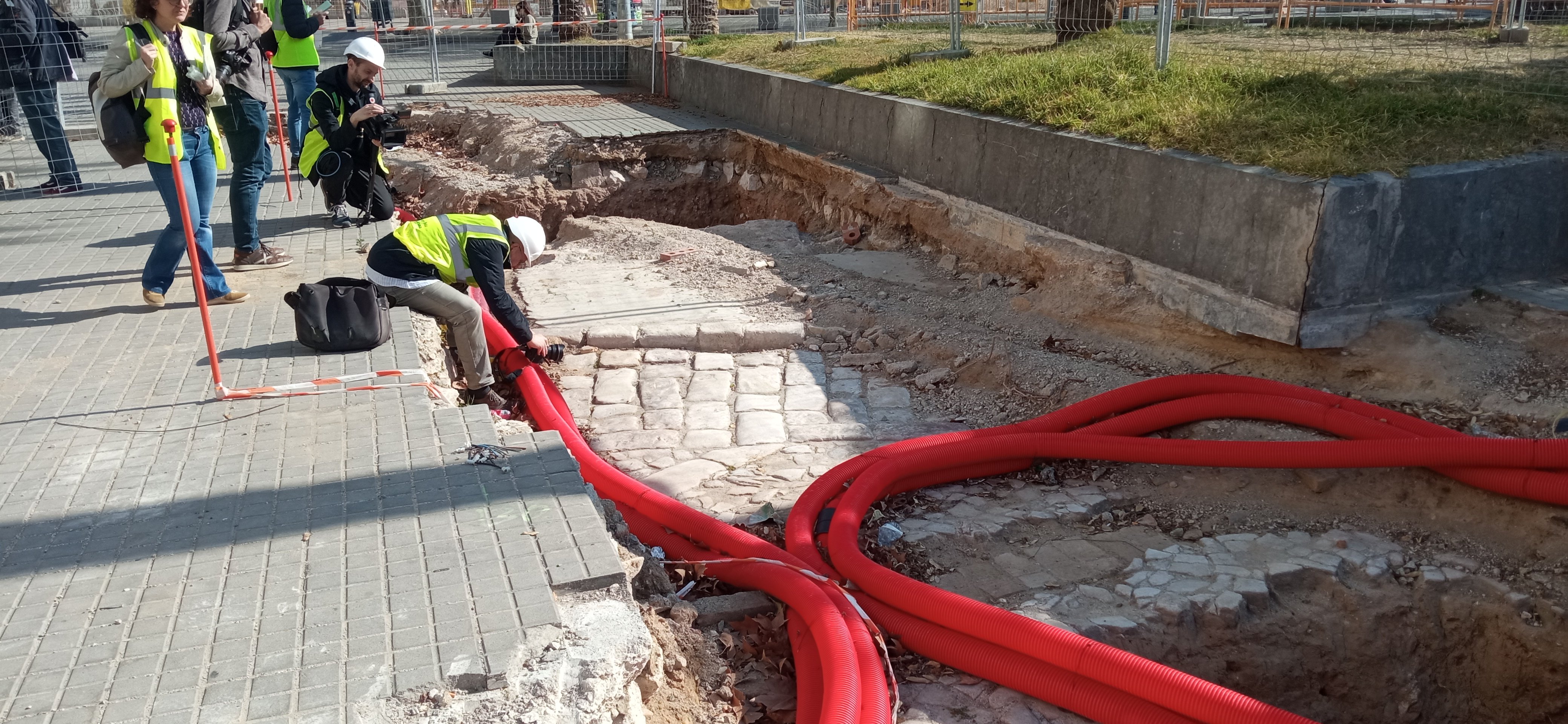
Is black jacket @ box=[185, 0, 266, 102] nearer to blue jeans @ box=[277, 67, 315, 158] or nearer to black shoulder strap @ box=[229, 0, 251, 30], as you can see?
black shoulder strap @ box=[229, 0, 251, 30]

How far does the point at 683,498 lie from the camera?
17.8ft

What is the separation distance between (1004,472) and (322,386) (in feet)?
10.8

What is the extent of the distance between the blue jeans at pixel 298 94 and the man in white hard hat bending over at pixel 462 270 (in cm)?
418

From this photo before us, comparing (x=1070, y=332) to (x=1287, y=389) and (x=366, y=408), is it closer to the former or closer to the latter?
(x=1287, y=389)

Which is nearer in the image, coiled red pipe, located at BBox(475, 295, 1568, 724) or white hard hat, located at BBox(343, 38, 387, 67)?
coiled red pipe, located at BBox(475, 295, 1568, 724)

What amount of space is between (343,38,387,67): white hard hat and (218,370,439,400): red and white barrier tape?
298 cm

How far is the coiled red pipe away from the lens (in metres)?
3.64

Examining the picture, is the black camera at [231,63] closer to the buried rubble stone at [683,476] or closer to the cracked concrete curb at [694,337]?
the cracked concrete curb at [694,337]

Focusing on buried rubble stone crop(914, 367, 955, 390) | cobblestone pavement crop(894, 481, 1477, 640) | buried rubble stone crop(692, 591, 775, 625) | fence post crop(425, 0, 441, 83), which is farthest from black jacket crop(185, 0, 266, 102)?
fence post crop(425, 0, 441, 83)

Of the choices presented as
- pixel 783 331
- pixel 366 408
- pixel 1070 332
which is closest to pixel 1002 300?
pixel 1070 332

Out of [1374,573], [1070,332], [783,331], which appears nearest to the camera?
[1374,573]

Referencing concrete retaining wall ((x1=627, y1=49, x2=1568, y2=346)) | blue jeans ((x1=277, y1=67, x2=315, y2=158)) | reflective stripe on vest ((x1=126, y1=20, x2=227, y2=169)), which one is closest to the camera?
concrete retaining wall ((x1=627, y1=49, x2=1568, y2=346))

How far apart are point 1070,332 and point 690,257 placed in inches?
129

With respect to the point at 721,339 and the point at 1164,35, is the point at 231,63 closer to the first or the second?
the point at 721,339
